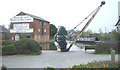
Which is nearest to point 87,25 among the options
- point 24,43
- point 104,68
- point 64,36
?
point 64,36

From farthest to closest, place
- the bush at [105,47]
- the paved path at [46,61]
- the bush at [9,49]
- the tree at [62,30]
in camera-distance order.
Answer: the tree at [62,30] < the bush at [105,47] < the bush at [9,49] < the paved path at [46,61]

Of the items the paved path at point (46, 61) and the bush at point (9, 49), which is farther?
the bush at point (9, 49)

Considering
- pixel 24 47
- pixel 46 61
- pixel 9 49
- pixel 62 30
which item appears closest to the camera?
pixel 46 61

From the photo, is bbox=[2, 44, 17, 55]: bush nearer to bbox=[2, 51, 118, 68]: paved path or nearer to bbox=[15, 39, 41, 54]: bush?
bbox=[15, 39, 41, 54]: bush

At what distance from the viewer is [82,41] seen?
3450 centimetres

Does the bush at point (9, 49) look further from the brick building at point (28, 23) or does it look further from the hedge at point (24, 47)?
the brick building at point (28, 23)

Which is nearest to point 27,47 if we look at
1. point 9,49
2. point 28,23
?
point 9,49

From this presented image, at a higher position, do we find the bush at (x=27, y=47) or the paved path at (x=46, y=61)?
the bush at (x=27, y=47)

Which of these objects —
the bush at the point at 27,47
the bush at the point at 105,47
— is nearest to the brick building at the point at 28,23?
the bush at the point at 27,47

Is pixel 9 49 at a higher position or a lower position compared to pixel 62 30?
lower

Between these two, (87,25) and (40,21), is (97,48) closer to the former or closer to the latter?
(87,25)

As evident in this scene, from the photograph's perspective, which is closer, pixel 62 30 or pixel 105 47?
pixel 105 47

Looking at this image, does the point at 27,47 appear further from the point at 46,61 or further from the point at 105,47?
the point at 105,47

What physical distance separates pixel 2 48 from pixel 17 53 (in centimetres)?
131
